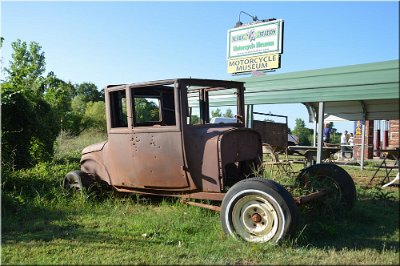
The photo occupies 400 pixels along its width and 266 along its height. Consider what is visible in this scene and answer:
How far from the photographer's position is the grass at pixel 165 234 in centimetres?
377

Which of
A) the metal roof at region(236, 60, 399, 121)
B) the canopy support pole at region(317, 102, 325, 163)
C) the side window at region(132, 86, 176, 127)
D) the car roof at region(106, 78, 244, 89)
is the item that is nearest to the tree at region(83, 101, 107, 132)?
the side window at region(132, 86, 176, 127)

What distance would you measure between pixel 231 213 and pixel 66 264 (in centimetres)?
183

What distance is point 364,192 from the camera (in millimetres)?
5855

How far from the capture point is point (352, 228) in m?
4.65

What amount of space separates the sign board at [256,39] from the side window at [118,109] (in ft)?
24.3

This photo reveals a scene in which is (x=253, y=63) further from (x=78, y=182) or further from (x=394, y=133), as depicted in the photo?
(x=394, y=133)

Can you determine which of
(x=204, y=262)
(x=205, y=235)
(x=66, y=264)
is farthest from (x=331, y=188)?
(x=66, y=264)

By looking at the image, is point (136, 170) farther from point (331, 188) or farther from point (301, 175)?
point (331, 188)

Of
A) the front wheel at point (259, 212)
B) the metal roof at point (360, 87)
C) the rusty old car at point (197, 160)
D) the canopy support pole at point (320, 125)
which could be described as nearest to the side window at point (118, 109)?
the rusty old car at point (197, 160)

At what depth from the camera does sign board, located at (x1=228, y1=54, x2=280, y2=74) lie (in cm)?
1223

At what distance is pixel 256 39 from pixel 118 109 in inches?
310

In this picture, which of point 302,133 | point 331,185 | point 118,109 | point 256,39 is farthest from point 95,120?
point 331,185

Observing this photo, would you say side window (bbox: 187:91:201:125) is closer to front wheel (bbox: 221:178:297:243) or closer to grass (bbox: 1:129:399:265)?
grass (bbox: 1:129:399:265)

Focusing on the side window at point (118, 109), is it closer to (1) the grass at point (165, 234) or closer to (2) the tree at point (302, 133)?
(1) the grass at point (165, 234)
